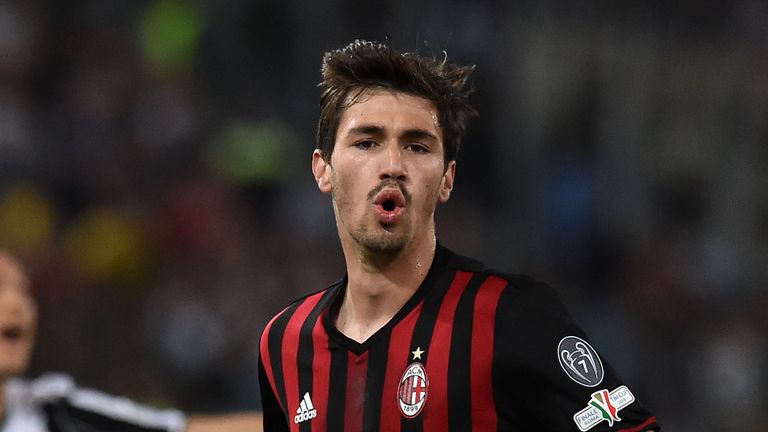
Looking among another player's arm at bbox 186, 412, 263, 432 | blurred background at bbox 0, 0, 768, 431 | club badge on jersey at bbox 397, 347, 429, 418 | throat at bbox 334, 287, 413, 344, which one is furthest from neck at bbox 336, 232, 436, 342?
blurred background at bbox 0, 0, 768, 431

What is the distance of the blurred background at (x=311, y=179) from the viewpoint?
24.9ft

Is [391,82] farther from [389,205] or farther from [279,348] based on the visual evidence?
[279,348]

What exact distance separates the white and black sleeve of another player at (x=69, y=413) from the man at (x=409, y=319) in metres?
0.45

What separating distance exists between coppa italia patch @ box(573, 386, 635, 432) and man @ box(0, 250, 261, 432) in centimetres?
118

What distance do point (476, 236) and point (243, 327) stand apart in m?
1.85

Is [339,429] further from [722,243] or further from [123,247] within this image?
[722,243]

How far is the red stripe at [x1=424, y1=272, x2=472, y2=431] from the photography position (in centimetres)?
285

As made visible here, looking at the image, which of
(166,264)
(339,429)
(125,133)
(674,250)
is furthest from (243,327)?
(339,429)

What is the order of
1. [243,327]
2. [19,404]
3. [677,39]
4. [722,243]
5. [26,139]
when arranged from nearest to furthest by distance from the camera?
[19,404] < [243,327] < [26,139] < [722,243] < [677,39]

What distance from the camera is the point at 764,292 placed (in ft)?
27.6

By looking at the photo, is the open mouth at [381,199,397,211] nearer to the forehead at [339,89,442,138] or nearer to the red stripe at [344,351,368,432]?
the forehead at [339,89,442,138]

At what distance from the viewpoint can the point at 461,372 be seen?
2854 millimetres

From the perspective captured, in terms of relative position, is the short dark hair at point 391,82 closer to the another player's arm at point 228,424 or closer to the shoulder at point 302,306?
the shoulder at point 302,306

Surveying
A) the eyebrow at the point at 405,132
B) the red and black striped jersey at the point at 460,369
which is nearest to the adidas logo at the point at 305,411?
the red and black striped jersey at the point at 460,369
